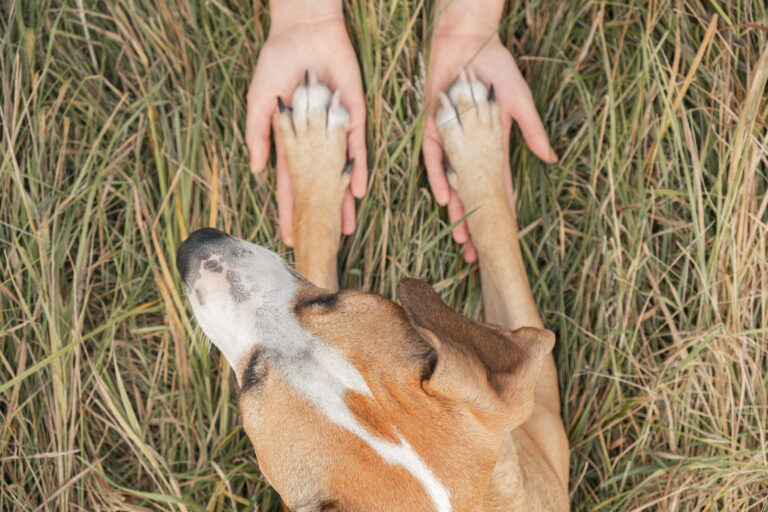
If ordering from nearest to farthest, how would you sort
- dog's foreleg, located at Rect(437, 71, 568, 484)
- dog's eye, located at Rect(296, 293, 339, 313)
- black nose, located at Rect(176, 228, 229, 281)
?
dog's eye, located at Rect(296, 293, 339, 313) → black nose, located at Rect(176, 228, 229, 281) → dog's foreleg, located at Rect(437, 71, 568, 484)

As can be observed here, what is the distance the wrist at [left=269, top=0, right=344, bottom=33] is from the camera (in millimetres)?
2994

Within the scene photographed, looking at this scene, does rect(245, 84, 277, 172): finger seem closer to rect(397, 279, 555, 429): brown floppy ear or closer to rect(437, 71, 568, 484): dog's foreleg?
rect(437, 71, 568, 484): dog's foreleg

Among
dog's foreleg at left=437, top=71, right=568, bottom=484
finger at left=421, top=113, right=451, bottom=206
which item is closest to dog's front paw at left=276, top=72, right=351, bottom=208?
→ finger at left=421, top=113, right=451, bottom=206

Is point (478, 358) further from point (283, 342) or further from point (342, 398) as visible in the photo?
point (283, 342)

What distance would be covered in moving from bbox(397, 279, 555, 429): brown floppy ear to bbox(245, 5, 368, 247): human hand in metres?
1.13

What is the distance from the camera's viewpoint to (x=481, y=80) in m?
3.08

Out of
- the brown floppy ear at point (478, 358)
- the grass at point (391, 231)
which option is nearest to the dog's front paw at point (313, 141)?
the grass at point (391, 231)

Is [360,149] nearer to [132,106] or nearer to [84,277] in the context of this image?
[132,106]

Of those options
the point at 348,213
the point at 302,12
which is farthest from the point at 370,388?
the point at 302,12

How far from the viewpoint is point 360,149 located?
3072 millimetres

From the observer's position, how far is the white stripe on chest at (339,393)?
6.14ft

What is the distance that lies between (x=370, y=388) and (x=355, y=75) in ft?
5.59

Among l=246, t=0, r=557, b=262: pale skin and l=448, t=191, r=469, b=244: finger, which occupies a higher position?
l=246, t=0, r=557, b=262: pale skin

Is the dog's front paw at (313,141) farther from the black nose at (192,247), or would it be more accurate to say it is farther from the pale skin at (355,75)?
the black nose at (192,247)
